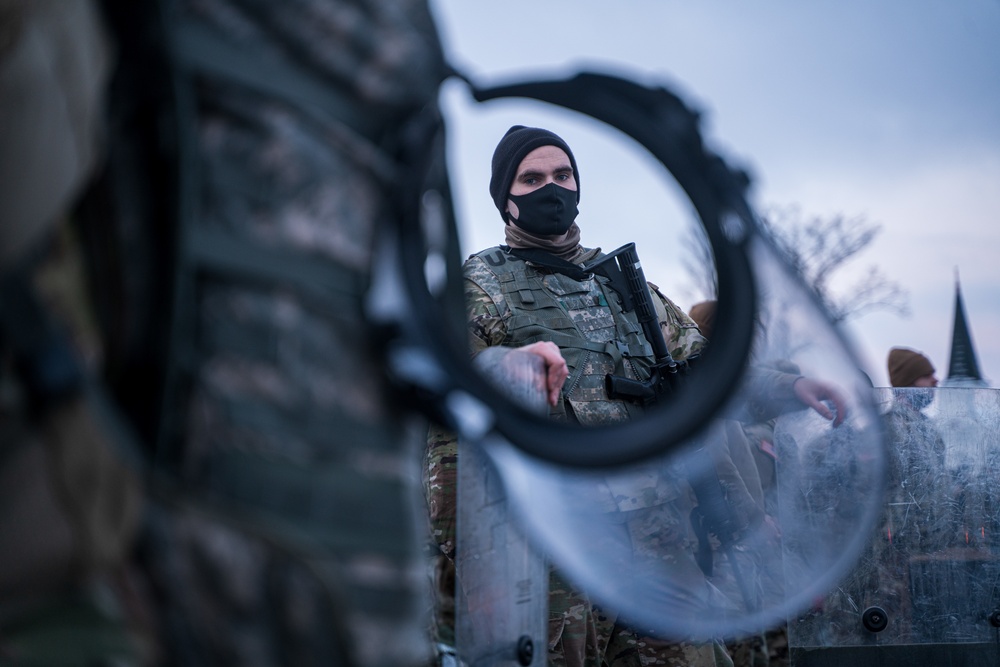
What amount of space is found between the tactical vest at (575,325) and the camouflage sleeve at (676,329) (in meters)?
0.14

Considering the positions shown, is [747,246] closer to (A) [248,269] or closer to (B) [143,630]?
(A) [248,269]

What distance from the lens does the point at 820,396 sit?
1431 millimetres

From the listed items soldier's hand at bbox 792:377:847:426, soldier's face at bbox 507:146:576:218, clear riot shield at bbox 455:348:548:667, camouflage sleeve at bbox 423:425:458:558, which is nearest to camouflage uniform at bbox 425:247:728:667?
camouflage sleeve at bbox 423:425:458:558

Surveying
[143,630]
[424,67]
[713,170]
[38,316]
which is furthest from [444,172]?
[143,630]

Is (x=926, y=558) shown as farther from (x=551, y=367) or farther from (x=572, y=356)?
(x=551, y=367)

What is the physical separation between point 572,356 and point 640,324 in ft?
1.12

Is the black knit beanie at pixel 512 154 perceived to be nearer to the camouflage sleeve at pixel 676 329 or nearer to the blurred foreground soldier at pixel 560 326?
the blurred foreground soldier at pixel 560 326

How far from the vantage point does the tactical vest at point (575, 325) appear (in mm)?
3398

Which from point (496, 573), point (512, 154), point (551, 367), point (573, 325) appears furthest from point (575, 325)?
point (496, 573)

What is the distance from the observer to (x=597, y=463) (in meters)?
1.07

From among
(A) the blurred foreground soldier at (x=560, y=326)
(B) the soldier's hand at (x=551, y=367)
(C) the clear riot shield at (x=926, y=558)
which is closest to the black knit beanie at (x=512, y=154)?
(A) the blurred foreground soldier at (x=560, y=326)

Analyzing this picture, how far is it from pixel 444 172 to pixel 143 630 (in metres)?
0.61

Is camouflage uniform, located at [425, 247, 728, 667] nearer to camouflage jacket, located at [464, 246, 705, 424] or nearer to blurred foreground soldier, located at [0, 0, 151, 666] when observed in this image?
camouflage jacket, located at [464, 246, 705, 424]

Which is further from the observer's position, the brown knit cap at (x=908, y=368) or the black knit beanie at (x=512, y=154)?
the brown knit cap at (x=908, y=368)
